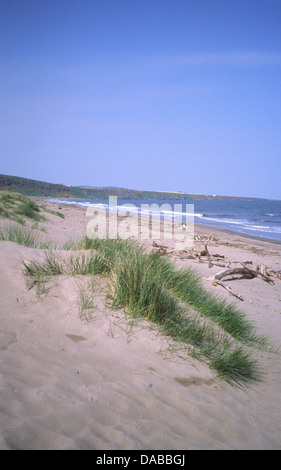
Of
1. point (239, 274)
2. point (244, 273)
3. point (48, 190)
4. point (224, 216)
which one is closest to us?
point (244, 273)

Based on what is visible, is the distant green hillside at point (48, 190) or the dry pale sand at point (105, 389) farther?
the distant green hillside at point (48, 190)

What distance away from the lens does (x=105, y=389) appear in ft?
8.17

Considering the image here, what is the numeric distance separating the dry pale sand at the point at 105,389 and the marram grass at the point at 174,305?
0.53 ft

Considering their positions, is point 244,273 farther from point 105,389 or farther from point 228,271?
point 105,389

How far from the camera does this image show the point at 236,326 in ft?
14.1

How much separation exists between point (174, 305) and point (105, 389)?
1520 mm

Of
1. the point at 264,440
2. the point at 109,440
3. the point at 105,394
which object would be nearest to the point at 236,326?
the point at 264,440

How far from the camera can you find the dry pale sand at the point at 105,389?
2041 mm

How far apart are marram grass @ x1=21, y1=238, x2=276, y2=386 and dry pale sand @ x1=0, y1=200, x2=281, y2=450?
16 centimetres

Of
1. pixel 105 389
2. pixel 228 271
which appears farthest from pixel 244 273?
pixel 105 389

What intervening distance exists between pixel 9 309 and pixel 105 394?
1590 millimetres

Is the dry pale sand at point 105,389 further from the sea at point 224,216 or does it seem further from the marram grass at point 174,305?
the sea at point 224,216

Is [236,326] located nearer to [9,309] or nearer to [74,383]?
[74,383]

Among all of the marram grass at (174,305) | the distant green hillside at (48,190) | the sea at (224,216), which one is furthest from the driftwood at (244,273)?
the distant green hillside at (48,190)
